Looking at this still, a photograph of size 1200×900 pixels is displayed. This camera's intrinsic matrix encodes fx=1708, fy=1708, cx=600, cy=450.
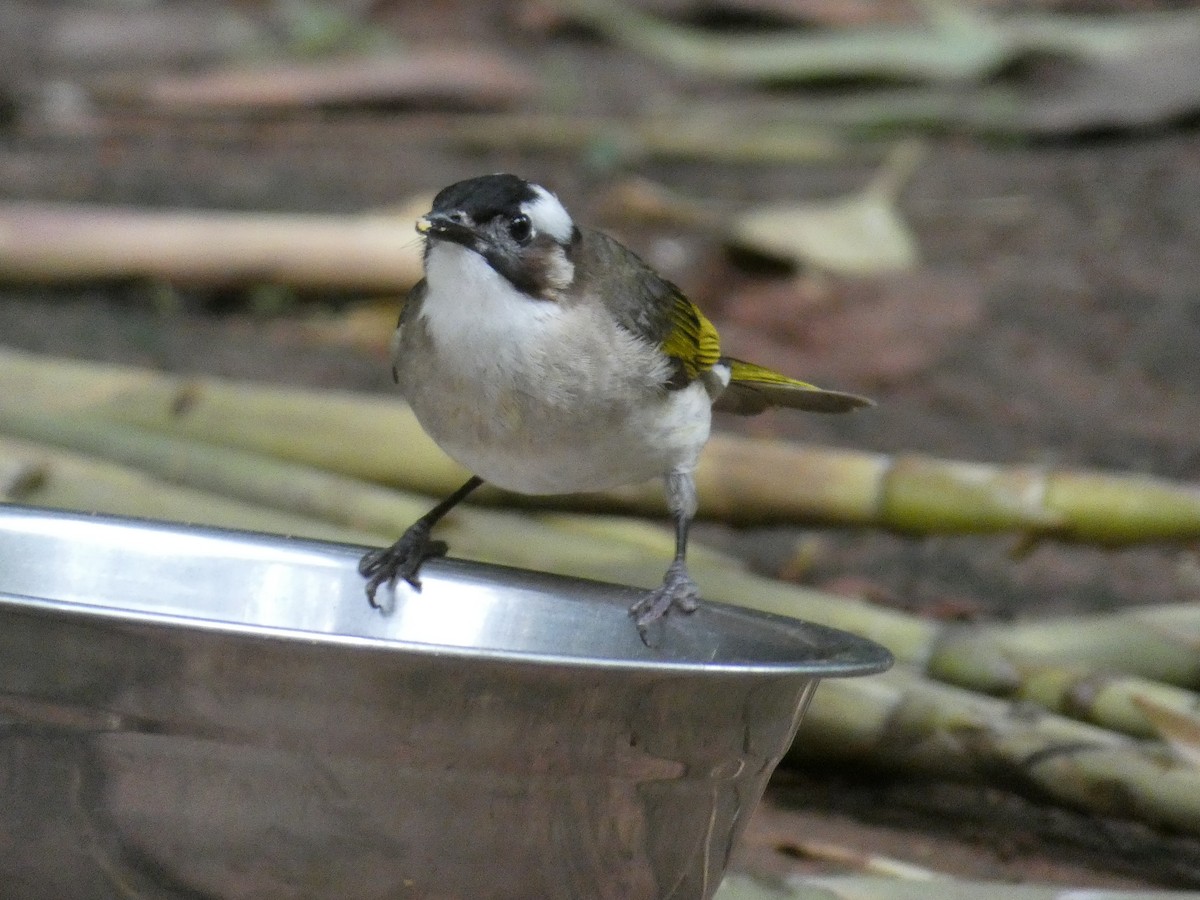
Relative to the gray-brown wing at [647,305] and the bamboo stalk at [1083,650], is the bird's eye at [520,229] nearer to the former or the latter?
the gray-brown wing at [647,305]

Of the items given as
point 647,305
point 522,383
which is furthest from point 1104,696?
point 522,383

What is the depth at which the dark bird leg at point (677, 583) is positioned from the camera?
10.2 ft

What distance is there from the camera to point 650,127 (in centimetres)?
973

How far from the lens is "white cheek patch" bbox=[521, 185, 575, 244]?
10.3ft

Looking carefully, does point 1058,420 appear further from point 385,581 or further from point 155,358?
point 385,581

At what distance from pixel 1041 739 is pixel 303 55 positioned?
27.2 ft

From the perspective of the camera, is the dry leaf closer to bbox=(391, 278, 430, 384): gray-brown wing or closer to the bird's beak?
bbox=(391, 278, 430, 384): gray-brown wing

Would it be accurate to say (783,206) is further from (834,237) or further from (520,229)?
(520,229)

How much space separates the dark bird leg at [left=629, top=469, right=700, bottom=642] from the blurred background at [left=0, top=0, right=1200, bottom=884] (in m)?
0.66

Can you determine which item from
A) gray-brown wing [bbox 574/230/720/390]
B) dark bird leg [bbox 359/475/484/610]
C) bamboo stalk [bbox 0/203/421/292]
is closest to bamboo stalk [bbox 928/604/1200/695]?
gray-brown wing [bbox 574/230/720/390]

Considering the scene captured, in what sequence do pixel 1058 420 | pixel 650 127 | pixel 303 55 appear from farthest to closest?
pixel 303 55 < pixel 650 127 < pixel 1058 420

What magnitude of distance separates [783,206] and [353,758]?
6.52 meters

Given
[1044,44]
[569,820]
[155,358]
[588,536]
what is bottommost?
[569,820]

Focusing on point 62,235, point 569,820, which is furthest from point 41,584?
point 62,235
